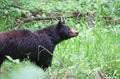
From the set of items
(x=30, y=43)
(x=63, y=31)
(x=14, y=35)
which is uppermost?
(x=14, y=35)

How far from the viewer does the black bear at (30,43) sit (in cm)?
486

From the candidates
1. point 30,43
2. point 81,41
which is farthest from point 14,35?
point 81,41

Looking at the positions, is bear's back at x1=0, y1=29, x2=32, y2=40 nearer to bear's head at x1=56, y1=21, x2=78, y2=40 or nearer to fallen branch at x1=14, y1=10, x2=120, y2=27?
bear's head at x1=56, y1=21, x2=78, y2=40

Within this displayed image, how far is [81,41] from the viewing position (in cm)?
677

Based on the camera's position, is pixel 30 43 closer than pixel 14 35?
No

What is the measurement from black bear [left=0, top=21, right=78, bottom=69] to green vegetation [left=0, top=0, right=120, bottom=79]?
22cm

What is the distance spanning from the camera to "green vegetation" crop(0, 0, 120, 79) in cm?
463

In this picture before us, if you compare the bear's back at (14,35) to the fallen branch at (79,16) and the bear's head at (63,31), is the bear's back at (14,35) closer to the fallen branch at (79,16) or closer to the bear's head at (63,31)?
the bear's head at (63,31)

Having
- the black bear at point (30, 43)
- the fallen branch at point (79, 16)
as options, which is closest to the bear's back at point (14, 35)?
the black bear at point (30, 43)

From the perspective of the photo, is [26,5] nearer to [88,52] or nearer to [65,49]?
[65,49]

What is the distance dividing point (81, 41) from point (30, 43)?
6.27ft

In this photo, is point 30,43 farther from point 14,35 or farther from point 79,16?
point 79,16

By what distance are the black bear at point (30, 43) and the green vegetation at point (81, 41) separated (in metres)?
0.22

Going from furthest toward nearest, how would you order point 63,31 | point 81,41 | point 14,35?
point 81,41 → point 63,31 → point 14,35
